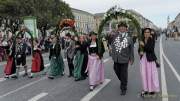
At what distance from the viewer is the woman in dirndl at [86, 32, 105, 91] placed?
1327 cm

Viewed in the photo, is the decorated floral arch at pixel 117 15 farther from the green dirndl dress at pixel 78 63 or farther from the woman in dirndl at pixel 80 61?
the green dirndl dress at pixel 78 63

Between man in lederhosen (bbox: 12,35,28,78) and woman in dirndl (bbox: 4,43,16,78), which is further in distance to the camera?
woman in dirndl (bbox: 4,43,16,78)

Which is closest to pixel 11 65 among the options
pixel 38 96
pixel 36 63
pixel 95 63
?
pixel 36 63

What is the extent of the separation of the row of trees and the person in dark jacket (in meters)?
41.5

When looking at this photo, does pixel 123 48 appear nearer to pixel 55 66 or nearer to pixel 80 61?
pixel 80 61

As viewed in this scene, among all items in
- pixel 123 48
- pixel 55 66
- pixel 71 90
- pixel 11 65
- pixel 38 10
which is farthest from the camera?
pixel 38 10

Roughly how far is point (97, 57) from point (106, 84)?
1057mm

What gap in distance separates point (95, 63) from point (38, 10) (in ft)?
167

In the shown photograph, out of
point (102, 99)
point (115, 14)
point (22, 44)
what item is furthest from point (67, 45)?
point (102, 99)

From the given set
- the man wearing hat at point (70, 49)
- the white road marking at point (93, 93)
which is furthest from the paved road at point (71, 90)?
the man wearing hat at point (70, 49)

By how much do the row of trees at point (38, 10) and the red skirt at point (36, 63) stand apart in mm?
34512

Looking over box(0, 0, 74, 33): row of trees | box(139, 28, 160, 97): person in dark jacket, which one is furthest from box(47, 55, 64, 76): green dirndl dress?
box(0, 0, 74, 33): row of trees

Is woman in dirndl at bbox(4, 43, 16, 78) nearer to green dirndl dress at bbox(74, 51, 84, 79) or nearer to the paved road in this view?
the paved road

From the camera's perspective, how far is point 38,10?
2494 inches
